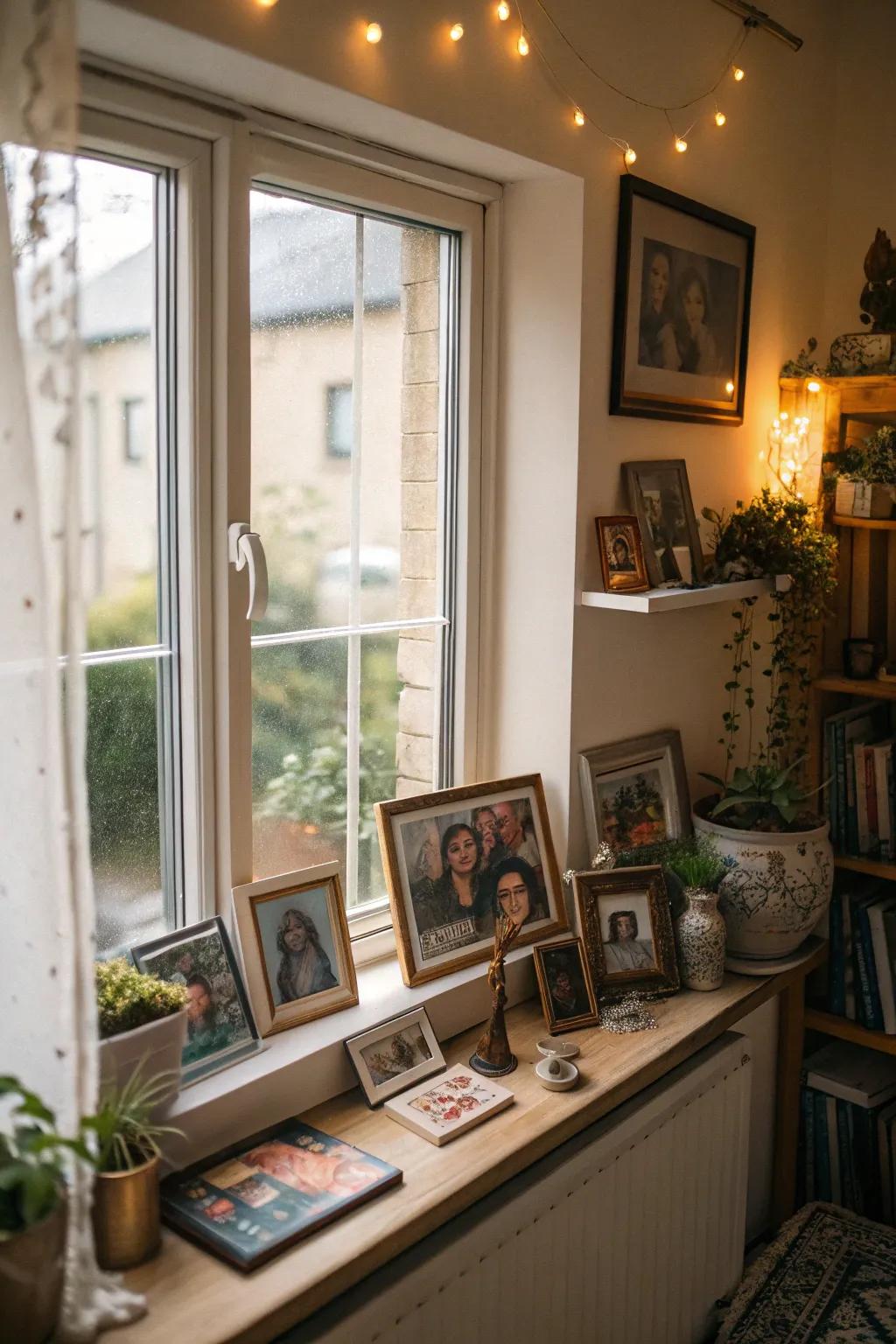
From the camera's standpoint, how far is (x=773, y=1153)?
8.34ft

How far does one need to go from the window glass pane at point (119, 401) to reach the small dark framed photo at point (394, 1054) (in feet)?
2.15

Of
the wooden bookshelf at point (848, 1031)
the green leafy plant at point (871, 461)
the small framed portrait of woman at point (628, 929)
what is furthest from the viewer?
the wooden bookshelf at point (848, 1031)

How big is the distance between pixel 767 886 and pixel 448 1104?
0.79 meters

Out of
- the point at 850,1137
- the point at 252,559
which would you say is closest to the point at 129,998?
the point at 252,559

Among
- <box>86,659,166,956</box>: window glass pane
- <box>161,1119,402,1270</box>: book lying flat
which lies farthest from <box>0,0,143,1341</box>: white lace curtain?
<box>86,659,166,956</box>: window glass pane

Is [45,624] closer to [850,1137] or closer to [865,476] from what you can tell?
[865,476]

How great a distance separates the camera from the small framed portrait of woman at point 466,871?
6.00 ft

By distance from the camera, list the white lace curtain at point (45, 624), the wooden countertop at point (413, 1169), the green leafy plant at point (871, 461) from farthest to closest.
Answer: the green leafy plant at point (871, 461)
the wooden countertop at point (413, 1169)
the white lace curtain at point (45, 624)

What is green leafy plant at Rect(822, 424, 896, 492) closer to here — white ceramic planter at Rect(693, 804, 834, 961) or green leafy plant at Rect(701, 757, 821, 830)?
green leafy plant at Rect(701, 757, 821, 830)

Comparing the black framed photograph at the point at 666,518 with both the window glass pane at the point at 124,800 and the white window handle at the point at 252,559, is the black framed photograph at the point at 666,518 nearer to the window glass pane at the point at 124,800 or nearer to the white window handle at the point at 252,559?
the white window handle at the point at 252,559

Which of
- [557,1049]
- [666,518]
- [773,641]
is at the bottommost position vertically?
[557,1049]

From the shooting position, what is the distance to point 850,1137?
249 centimetres

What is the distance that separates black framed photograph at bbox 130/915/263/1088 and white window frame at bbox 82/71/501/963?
11cm

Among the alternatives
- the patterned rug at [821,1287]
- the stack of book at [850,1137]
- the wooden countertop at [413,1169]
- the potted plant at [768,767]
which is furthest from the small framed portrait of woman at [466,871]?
the stack of book at [850,1137]
